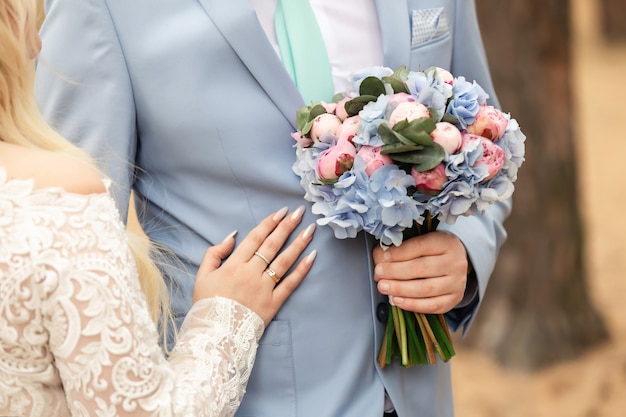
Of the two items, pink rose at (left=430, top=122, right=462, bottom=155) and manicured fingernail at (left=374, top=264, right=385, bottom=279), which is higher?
pink rose at (left=430, top=122, right=462, bottom=155)

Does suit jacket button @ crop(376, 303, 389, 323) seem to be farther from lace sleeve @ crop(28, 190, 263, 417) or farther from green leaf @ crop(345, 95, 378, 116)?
lace sleeve @ crop(28, 190, 263, 417)

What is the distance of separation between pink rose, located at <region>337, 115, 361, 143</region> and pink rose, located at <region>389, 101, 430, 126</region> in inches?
3.5

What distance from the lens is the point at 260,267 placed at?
225 centimetres

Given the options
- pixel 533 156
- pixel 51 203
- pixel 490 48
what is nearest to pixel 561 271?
pixel 533 156

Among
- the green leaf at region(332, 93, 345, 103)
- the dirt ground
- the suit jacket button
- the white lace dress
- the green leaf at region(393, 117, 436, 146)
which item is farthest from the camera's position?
the dirt ground

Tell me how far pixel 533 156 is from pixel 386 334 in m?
3.97

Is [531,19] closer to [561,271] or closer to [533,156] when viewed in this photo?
[533,156]

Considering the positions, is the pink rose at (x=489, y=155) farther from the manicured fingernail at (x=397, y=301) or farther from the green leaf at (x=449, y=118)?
the manicured fingernail at (x=397, y=301)

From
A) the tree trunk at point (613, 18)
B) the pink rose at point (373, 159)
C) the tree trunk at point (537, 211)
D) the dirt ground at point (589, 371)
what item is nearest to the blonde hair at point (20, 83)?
the pink rose at point (373, 159)

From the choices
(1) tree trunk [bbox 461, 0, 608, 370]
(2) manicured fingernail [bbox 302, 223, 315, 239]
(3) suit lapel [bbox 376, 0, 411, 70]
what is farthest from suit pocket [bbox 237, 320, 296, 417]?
(1) tree trunk [bbox 461, 0, 608, 370]

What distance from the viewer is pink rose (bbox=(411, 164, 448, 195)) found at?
6.77 feet

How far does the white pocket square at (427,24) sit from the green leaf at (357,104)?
15.1 inches

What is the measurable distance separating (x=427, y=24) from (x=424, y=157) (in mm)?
588

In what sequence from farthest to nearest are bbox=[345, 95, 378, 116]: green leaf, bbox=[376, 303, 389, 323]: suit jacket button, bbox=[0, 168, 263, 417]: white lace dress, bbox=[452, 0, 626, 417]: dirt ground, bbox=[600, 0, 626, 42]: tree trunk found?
bbox=[600, 0, 626, 42]: tree trunk, bbox=[452, 0, 626, 417]: dirt ground, bbox=[376, 303, 389, 323]: suit jacket button, bbox=[345, 95, 378, 116]: green leaf, bbox=[0, 168, 263, 417]: white lace dress
